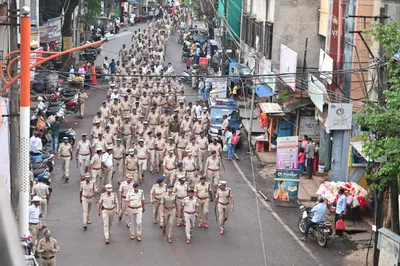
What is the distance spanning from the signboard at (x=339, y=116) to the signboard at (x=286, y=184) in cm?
208

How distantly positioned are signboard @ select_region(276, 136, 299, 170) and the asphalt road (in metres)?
1.59

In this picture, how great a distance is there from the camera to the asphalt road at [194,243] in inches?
548

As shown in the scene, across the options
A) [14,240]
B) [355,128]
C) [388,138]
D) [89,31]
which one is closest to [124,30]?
[89,31]

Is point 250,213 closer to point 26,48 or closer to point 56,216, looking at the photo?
point 56,216

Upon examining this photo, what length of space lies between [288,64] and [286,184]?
9039mm

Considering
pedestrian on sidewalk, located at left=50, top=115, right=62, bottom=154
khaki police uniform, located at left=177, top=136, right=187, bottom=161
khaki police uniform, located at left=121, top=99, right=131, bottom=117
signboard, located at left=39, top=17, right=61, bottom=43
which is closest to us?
khaki police uniform, located at left=177, top=136, right=187, bottom=161

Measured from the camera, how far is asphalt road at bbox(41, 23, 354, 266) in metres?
13.9

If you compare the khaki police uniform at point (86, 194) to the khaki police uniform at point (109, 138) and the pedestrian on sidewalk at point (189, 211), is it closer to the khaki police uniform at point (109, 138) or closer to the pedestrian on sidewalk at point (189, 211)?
the pedestrian on sidewalk at point (189, 211)

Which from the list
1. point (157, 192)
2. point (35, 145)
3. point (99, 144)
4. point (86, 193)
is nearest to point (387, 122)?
point (157, 192)

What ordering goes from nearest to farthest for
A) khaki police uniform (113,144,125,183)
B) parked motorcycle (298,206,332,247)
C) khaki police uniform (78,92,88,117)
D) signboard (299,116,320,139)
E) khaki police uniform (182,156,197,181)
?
parked motorcycle (298,206,332,247) < khaki police uniform (182,156,197,181) < khaki police uniform (113,144,125,183) < signboard (299,116,320,139) < khaki police uniform (78,92,88,117)

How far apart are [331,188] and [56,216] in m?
6.43

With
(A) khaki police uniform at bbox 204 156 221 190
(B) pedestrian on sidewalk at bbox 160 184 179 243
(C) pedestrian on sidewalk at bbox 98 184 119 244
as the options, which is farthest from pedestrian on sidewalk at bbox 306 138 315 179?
(C) pedestrian on sidewalk at bbox 98 184 119 244

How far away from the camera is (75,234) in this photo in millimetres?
15367

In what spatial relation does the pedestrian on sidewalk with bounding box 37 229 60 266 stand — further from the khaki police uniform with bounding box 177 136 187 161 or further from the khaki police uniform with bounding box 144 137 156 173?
the khaki police uniform with bounding box 177 136 187 161
